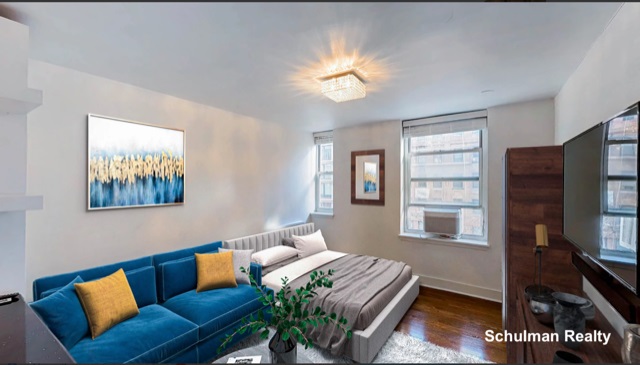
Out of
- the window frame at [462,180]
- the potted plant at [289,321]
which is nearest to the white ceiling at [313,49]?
the window frame at [462,180]

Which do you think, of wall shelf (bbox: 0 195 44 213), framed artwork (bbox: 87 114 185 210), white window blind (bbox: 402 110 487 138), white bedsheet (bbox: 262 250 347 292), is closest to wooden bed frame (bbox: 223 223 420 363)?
white bedsheet (bbox: 262 250 347 292)

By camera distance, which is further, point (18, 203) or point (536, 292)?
point (536, 292)

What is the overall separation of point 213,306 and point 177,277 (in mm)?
508

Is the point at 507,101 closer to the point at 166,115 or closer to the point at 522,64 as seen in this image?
the point at 522,64

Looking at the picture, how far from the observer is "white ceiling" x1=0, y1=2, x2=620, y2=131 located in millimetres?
583

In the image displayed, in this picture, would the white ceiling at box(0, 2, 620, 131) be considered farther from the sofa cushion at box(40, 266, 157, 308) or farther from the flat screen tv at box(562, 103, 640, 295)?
the sofa cushion at box(40, 266, 157, 308)

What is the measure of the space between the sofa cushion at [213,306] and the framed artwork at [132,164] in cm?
100

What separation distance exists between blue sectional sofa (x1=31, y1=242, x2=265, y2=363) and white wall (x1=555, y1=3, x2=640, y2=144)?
213 centimetres

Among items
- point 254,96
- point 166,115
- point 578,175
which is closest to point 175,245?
point 166,115

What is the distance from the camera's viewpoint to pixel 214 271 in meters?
2.40

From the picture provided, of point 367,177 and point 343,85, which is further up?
point 343,85

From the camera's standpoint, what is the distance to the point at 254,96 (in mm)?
2551

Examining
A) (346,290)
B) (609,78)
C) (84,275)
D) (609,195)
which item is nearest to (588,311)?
(609,195)

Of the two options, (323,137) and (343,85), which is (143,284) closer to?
(343,85)
